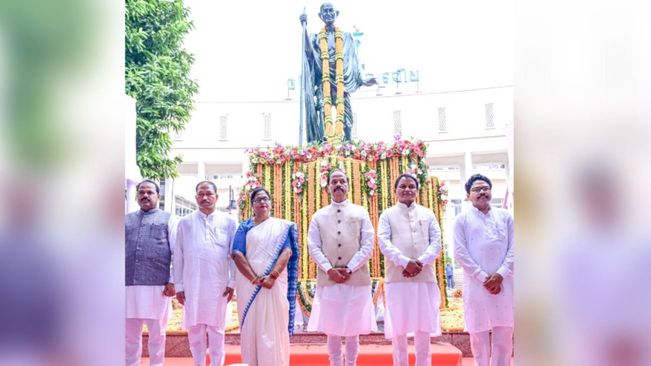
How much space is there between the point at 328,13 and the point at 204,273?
599 cm

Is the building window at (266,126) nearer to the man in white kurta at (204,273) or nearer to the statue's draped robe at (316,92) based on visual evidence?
the statue's draped robe at (316,92)

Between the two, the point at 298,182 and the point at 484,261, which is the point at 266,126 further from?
the point at 484,261

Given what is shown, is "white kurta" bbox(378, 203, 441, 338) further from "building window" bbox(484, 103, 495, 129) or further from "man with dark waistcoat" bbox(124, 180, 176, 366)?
"building window" bbox(484, 103, 495, 129)

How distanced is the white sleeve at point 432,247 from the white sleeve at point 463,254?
0.14 meters

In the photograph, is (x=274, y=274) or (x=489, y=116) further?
(x=489, y=116)

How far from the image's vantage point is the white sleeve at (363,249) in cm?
433

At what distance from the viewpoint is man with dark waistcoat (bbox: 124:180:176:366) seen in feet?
13.9

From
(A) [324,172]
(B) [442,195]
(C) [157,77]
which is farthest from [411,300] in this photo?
(C) [157,77]

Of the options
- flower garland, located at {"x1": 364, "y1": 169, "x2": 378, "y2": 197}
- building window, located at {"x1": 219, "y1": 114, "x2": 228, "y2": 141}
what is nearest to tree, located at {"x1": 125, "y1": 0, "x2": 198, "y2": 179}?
flower garland, located at {"x1": 364, "y1": 169, "x2": 378, "y2": 197}

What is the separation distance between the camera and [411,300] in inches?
167

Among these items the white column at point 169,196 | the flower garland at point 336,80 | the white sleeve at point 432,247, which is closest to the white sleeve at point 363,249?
the white sleeve at point 432,247

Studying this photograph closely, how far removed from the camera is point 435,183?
23.2ft
